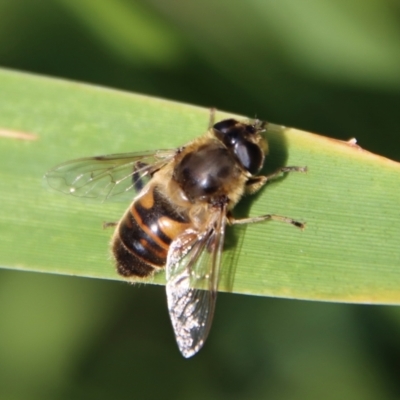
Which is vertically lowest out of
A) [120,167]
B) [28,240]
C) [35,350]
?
[35,350]

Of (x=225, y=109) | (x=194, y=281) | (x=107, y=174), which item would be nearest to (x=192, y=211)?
(x=194, y=281)

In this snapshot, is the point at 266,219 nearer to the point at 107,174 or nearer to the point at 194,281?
the point at 194,281

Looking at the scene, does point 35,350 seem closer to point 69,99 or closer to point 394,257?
point 69,99

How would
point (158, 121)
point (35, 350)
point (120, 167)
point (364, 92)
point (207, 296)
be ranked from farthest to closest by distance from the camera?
point (35, 350)
point (364, 92)
point (120, 167)
point (158, 121)
point (207, 296)

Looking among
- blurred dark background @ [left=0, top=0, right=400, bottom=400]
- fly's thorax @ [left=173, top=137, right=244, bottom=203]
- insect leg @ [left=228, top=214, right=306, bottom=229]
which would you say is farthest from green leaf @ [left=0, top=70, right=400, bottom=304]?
blurred dark background @ [left=0, top=0, right=400, bottom=400]

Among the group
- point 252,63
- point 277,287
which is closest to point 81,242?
point 277,287
